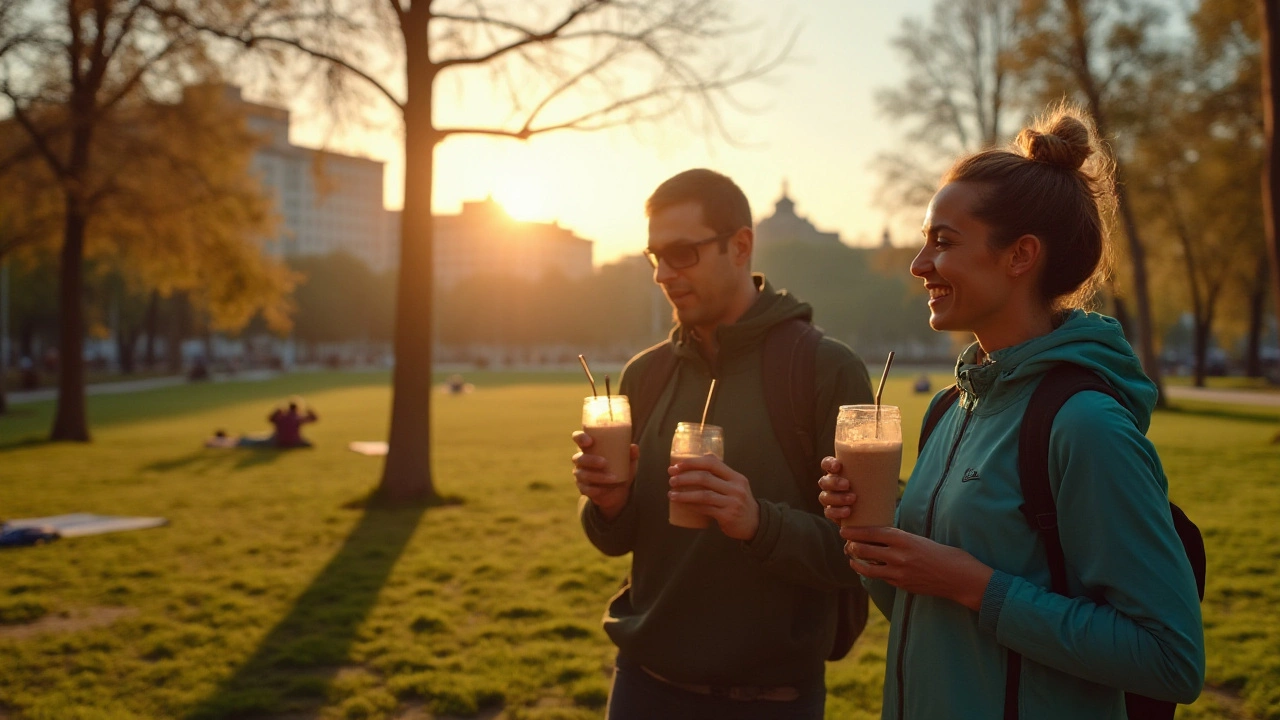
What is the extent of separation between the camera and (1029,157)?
2.17m

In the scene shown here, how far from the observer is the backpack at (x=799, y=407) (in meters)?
2.89

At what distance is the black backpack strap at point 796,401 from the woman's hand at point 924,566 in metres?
0.80

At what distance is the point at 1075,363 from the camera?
6.31 ft

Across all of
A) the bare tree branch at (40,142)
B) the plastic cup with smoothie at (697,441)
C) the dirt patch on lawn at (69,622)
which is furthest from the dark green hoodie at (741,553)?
the bare tree branch at (40,142)

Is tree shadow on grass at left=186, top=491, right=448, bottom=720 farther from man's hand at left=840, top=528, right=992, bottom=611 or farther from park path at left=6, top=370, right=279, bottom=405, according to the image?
park path at left=6, top=370, right=279, bottom=405

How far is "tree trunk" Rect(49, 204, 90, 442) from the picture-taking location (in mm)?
19594

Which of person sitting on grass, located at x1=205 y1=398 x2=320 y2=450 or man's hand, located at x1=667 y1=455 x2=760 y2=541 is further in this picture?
person sitting on grass, located at x1=205 y1=398 x2=320 y2=450

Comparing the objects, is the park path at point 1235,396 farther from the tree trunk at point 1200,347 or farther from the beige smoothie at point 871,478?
the beige smoothie at point 871,478

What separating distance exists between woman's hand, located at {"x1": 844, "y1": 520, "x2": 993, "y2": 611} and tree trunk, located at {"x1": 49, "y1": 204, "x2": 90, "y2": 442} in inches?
807

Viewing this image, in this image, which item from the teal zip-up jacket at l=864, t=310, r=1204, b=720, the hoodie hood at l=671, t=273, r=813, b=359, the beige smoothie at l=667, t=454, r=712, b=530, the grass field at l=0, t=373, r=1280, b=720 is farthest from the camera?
the grass field at l=0, t=373, r=1280, b=720

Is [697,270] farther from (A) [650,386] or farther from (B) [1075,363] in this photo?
(B) [1075,363]

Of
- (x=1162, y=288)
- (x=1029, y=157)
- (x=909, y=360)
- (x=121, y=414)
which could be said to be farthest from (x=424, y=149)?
(x=909, y=360)

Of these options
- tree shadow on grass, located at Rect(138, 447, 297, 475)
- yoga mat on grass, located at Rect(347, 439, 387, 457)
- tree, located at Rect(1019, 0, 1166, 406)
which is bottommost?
tree shadow on grass, located at Rect(138, 447, 297, 475)

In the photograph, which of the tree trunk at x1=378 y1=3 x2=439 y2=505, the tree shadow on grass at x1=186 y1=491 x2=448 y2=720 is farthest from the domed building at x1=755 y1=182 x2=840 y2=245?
the tree shadow on grass at x1=186 y1=491 x2=448 y2=720
